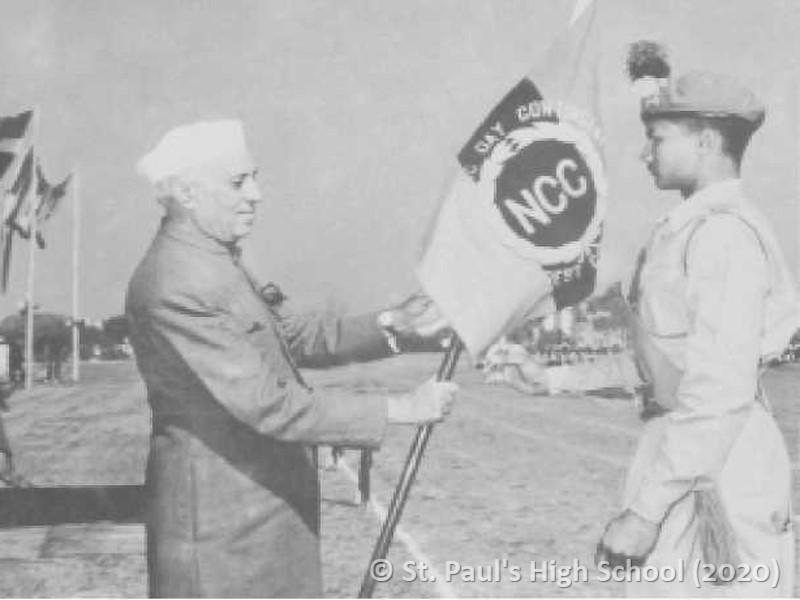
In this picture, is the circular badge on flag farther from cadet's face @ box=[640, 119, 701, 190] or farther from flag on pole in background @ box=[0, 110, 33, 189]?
flag on pole in background @ box=[0, 110, 33, 189]

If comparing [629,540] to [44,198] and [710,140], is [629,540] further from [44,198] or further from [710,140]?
[44,198]

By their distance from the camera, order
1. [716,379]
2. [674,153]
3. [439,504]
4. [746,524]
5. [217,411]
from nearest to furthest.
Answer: [716,379] → [746,524] → [674,153] → [217,411] → [439,504]

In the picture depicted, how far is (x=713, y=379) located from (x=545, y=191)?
881 millimetres

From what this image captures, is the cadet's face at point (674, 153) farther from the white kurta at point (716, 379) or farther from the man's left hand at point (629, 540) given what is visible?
the man's left hand at point (629, 540)

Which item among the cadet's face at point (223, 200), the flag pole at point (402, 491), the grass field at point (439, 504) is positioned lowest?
the grass field at point (439, 504)

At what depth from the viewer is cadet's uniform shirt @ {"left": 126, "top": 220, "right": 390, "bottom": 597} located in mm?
3016

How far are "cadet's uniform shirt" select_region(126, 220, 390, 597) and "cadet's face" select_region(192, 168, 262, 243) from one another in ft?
0.13

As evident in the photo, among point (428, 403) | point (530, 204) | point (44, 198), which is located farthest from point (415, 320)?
point (44, 198)

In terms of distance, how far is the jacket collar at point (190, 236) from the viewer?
3.17 meters

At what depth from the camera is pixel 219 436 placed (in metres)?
3.14

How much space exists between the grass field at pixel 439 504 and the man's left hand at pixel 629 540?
2.77 ft

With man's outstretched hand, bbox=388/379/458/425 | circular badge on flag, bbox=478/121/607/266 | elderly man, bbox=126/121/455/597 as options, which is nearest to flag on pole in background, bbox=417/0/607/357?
circular badge on flag, bbox=478/121/607/266

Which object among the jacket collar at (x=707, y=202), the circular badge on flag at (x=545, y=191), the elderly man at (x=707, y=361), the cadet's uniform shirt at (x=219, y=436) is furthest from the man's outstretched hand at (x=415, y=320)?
the jacket collar at (x=707, y=202)

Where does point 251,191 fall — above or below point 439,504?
above
